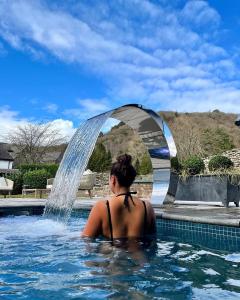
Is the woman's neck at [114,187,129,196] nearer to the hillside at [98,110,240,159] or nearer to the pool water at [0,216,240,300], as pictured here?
the pool water at [0,216,240,300]

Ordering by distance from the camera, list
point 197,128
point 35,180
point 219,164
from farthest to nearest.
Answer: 1. point 197,128
2. point 35,180
3. point 219,164

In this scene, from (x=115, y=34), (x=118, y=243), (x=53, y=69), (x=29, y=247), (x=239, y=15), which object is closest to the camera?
(x=118, y=243)

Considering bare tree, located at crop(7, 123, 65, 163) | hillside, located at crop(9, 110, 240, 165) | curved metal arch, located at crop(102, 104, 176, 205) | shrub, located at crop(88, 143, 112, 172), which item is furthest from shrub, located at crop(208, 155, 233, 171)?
bare tree, located at crop(7, 123, 65, 163)

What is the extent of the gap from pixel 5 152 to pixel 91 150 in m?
46.1

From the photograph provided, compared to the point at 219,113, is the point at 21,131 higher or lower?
lower

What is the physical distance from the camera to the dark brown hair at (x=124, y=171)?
3.66 m

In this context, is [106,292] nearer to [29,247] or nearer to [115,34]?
[29,247]

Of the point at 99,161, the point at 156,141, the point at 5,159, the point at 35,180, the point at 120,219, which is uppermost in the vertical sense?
the point at 5,159

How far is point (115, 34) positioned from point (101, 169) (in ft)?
49.0

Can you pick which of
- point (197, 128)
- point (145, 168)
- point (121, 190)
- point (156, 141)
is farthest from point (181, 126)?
point (121, 190)

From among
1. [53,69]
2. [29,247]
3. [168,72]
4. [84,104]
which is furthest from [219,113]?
[29,247]

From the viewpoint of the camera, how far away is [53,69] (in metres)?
24.5

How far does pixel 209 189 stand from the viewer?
30.6ft

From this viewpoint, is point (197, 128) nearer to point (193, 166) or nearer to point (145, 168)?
point (145, 168)
